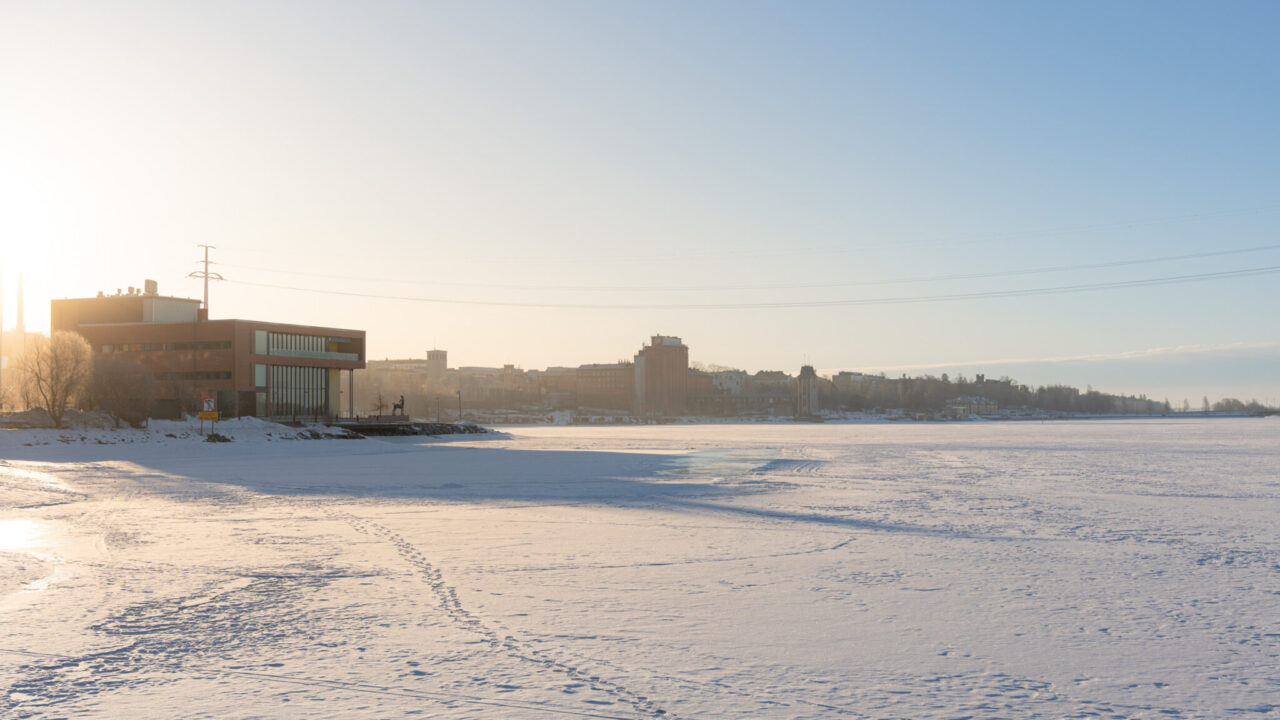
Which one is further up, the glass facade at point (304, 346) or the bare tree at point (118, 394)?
the glass facade at point (304, 346)

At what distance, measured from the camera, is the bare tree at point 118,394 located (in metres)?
65.1

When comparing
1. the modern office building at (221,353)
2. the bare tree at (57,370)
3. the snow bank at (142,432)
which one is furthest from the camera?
the modern office building at (221,353)

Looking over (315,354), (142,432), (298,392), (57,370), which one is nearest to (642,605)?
(142,432)

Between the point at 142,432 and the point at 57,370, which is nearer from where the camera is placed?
the point at 142,432

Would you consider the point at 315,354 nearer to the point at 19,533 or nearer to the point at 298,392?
the point at 298,392

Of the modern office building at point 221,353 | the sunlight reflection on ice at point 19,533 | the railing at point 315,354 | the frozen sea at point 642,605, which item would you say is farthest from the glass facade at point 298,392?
the sunlight reflection on ice at point 19,533

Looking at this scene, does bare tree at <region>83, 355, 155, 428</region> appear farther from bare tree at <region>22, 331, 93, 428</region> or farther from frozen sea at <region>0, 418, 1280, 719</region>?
frozen sea at <region>0, 418, 1280, 719</region>

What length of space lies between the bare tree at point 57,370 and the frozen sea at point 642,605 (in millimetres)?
44243

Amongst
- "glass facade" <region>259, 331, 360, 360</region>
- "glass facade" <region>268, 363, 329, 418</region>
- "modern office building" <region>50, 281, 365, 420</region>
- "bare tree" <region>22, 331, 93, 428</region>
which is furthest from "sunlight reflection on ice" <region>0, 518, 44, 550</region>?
"glass facade" <region>268, 363, 329, 418</region>

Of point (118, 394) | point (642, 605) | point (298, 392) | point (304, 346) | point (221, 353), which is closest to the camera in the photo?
point (642, 605)

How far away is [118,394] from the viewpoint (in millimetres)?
65250

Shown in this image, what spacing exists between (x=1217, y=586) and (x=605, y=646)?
8.39 meters

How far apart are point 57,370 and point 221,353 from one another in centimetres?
2277

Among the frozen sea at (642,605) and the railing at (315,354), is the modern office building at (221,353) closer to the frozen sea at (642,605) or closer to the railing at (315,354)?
the railing at (315,354)
